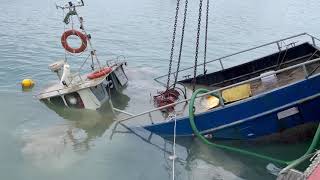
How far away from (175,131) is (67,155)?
3.43 metres

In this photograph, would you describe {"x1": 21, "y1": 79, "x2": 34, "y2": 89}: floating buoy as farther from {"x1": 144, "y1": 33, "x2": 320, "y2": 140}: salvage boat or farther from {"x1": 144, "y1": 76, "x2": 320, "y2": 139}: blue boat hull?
{"x1": 144, "y1": 76, "x2": 320, "y2": 139}: blue boat hull

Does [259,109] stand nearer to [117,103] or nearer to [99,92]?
[99,92]

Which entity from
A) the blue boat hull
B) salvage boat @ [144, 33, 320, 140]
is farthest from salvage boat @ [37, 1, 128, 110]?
the blue boat hull

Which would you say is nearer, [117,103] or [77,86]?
[77,86]

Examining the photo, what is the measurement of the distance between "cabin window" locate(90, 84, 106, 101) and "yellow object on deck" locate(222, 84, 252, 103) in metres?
5.43

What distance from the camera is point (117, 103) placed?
16422 mm

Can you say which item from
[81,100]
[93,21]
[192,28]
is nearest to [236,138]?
[81,100]

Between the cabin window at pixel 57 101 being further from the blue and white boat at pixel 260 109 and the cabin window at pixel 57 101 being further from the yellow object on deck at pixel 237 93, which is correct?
the yellow object on deck at pixel 237 93

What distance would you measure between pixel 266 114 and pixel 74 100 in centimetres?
769

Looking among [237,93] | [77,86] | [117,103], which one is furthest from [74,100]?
[237,93]

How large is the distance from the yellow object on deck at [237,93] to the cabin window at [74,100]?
6026 mm

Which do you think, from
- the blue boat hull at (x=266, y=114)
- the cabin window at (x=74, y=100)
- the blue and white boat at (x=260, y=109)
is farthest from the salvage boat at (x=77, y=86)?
the blue boat hull at (x=266, y=114)

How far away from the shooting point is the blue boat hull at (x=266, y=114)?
407 inches

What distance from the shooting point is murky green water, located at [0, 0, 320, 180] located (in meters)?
11.5
